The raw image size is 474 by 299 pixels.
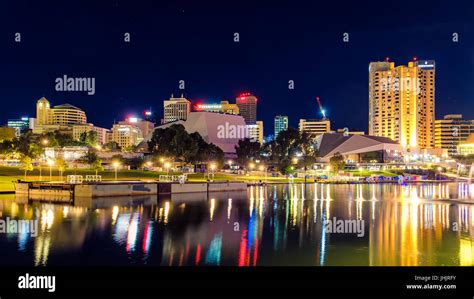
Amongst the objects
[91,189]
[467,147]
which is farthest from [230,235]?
[467,147]

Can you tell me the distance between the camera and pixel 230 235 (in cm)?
2648

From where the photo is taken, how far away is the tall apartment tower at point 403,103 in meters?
176

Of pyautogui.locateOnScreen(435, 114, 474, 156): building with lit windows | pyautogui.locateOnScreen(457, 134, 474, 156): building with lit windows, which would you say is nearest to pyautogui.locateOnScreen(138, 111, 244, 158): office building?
pyautogui.locateOnScreen(457, 134, 474, 156): building with lit windows

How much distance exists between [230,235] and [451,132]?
577 ft

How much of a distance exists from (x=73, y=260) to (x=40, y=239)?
16.8ft

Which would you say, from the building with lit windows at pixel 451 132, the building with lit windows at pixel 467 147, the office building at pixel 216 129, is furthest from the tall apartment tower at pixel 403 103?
the office building at pixel 216 129

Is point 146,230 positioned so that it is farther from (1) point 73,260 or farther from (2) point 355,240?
(2) point 355,240

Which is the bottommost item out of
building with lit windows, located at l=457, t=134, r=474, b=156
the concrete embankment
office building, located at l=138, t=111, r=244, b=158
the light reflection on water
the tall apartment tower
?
the light reflection on water

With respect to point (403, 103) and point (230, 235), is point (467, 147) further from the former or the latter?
point (230, 235)

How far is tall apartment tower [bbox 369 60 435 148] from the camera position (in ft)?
576

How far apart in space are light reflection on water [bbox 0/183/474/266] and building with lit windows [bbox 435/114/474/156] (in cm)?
15137

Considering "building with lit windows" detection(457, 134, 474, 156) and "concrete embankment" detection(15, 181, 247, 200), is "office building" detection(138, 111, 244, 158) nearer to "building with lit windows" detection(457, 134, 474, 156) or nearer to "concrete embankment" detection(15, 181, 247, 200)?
"building with lit windows" detection(457, 134, 474, 156)

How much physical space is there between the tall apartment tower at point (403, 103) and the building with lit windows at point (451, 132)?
8.13ft

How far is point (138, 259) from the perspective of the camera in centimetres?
2008
